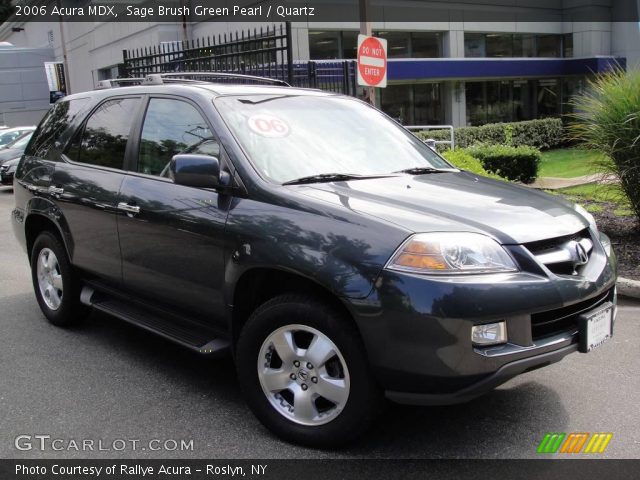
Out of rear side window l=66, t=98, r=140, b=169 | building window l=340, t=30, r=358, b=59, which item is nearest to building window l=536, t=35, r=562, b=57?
building window l=340, t=30, r=358, b=59

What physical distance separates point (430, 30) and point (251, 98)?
2081 cm

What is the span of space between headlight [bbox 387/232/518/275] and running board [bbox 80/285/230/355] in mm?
1322

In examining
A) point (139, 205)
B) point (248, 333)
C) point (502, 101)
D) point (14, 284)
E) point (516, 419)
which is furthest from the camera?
point (502, 101)

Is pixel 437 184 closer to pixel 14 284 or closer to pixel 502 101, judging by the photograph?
pixel 14 284

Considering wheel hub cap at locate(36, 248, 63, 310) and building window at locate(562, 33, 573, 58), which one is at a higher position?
building window at locate(562, 33, 573, 58)

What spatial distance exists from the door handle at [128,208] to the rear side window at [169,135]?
25cm

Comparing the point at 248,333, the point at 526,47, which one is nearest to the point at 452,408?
the point at 248,333

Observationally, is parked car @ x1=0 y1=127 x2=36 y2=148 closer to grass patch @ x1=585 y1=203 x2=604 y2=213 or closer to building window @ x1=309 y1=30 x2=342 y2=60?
building window @ x1=309 y1=30 x2=342 y2=60

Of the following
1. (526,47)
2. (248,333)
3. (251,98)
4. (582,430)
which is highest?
(526,47)

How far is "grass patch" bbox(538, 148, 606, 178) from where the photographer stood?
293 inches

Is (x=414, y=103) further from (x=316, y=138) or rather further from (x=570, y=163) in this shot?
(x=316, y=138)

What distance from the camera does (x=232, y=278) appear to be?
3.49 meters

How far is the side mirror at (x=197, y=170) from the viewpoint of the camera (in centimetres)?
346

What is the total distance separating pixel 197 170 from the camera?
3469 millimetres
